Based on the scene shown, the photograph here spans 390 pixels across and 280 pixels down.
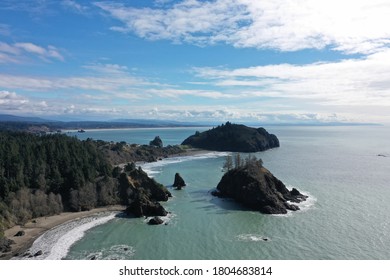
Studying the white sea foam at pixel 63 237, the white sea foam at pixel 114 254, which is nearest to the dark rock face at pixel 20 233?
the white sea foam at pixel 63 237

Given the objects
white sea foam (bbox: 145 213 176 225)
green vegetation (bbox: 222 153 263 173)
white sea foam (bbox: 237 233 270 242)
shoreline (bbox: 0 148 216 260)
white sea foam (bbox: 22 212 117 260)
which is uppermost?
green vegetation (bbox: 222 153 263 173)

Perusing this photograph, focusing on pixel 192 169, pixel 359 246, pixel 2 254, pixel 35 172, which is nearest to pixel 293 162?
pixel 192 169

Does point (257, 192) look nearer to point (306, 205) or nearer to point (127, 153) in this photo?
point (306, 205)

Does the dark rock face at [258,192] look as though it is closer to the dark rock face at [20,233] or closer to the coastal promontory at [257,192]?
the coastal promontory at [257,192]

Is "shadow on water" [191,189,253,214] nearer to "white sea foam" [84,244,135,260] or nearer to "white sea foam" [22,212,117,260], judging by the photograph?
"white sea foam" [22,212,117,260]

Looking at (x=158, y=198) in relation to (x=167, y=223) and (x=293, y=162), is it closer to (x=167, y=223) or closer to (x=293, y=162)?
(x=167, y=223)

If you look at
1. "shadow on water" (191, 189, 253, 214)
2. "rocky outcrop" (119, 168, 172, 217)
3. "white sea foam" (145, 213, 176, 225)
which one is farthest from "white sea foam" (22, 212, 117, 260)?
"shadow on water" (191, 189, 253, 214)
